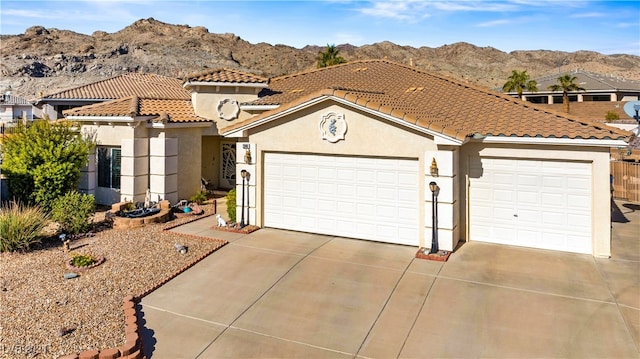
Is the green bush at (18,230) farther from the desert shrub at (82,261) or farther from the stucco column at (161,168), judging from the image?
the stucco column at (161,168)

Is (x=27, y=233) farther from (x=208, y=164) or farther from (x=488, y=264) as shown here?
(x=488, y=264)

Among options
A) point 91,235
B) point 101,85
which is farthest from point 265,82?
point 101,85

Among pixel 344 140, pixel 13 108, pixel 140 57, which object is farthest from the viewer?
pixel 140 57

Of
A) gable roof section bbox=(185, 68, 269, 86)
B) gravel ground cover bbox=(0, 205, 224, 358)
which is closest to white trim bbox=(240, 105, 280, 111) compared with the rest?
gable roof section bbox=(185, 68, 269, 86)

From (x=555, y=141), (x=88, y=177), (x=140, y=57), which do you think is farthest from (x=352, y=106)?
(x=140, y=57)

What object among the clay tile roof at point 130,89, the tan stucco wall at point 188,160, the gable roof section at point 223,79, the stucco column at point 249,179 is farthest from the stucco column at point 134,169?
the clay tile roof at point 130,89

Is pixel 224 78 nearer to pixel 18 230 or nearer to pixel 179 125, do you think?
pixel 179 125

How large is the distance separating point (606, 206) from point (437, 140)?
4.30 m

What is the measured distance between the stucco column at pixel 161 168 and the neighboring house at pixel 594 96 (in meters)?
50.1

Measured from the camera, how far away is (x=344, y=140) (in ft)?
39.9

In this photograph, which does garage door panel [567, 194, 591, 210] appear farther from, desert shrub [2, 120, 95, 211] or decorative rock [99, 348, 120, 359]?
desert shrub [2, 120, 95, 211]

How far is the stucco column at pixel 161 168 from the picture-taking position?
53.0 ft

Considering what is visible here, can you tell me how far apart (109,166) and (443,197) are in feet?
41.7

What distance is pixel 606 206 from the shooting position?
1055 centimetres
